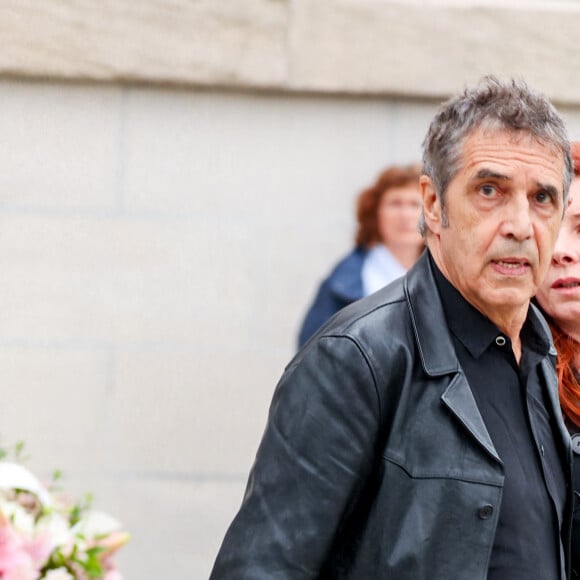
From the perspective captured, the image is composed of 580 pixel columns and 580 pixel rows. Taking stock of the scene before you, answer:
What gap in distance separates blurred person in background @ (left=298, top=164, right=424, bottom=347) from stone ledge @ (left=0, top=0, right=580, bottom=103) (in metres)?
0.38

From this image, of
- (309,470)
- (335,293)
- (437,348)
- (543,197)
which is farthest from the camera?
(335,293)

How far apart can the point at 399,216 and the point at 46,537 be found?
125 inches

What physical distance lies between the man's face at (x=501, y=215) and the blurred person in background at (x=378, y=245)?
230 cm

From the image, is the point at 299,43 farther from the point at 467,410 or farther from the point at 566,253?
the point at 467,410

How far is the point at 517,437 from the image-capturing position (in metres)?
2.34

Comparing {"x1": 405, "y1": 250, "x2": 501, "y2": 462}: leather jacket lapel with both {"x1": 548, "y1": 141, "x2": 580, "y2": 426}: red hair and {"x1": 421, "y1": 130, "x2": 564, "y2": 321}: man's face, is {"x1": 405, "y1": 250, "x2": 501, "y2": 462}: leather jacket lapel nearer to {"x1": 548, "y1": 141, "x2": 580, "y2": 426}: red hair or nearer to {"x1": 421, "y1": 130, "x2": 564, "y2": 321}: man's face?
{"x1": 421, "y1": 130, "x2": 564, "y2": 321}: man's face

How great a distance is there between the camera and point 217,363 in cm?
493

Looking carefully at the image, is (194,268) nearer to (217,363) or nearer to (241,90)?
(217,363)

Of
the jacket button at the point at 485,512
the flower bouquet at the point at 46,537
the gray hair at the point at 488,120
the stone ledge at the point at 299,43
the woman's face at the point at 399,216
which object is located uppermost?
the stone ledge at the point at 299,43

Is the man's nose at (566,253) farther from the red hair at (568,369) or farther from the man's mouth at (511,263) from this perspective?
the man's mouth at (511,263)

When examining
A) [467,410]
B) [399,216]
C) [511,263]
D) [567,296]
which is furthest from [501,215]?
[399,216]

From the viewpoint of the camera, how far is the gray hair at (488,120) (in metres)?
2.36

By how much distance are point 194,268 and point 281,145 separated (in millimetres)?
569

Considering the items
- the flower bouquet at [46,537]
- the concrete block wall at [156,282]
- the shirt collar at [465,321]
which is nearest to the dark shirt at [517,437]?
the shirt collar at [465,321]
